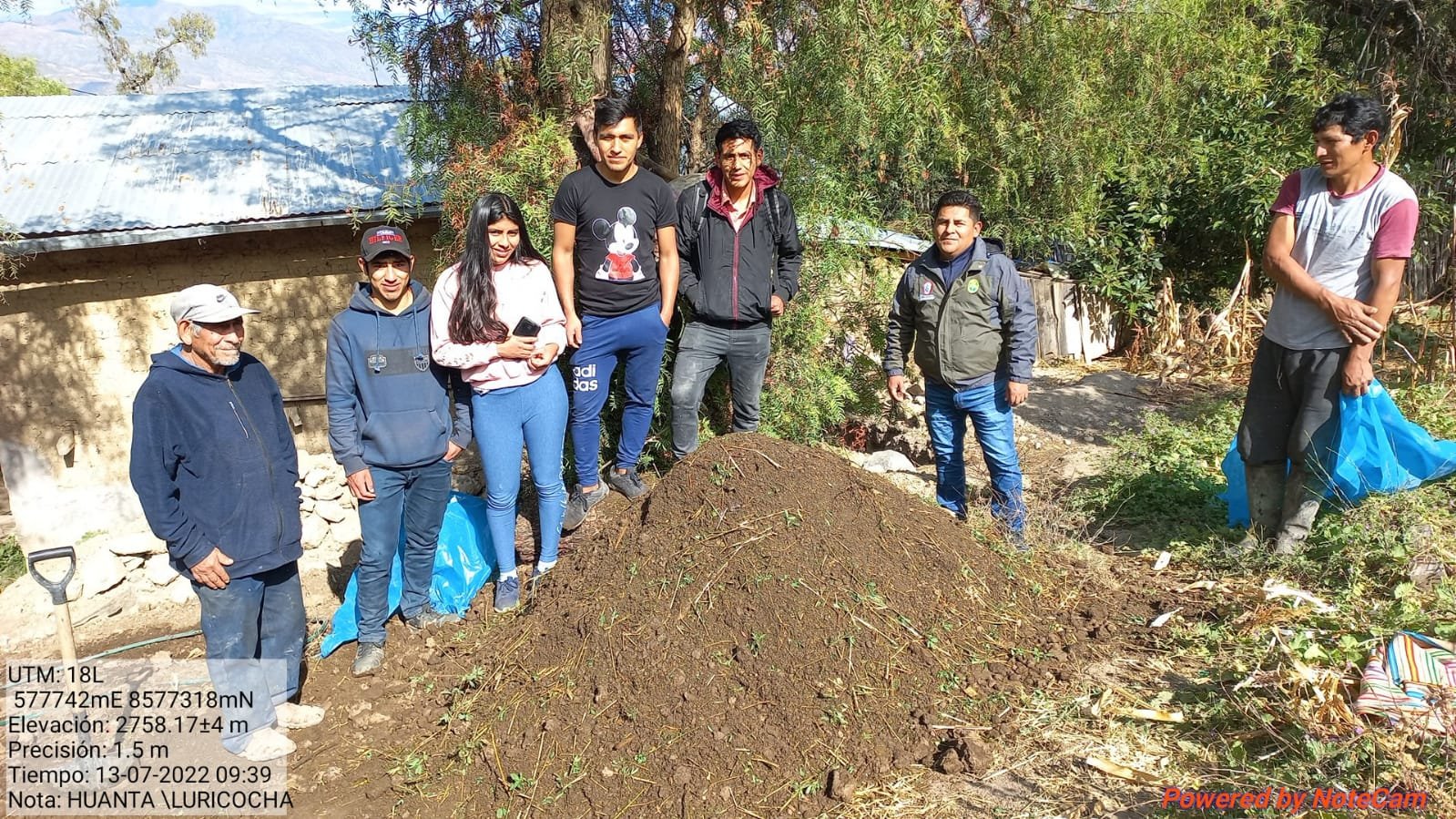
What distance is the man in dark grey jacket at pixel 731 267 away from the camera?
13.8 feet

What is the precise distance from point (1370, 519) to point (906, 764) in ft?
8.71

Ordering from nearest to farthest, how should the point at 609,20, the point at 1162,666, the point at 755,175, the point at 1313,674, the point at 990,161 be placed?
the point at 1313,674 → the point at 1162,666 → the point at 755,175 → the point at 609,20 → the point at 990,161

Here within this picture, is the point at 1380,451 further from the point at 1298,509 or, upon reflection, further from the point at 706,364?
the point at 706,364

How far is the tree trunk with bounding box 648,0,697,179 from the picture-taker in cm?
484

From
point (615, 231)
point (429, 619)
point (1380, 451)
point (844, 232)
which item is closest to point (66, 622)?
point (429, 619)

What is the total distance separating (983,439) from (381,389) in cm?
289

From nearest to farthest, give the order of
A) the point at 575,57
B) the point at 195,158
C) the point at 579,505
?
the point at 579,505 → the point at 575,57 → the point at 195,158

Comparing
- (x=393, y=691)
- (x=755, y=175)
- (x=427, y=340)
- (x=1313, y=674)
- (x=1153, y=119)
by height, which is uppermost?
(x=1153, y=119)

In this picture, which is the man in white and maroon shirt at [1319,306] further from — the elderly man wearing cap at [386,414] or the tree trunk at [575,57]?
the elderly man wearing cap at [386,414]

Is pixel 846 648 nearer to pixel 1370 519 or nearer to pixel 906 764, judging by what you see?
pixel 906 764

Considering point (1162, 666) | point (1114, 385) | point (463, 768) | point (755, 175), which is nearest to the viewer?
point (463, 768)

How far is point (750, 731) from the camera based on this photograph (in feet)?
9.77

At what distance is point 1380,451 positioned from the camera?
12.4ft

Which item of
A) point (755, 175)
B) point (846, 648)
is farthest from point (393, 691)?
point (755, 175)
